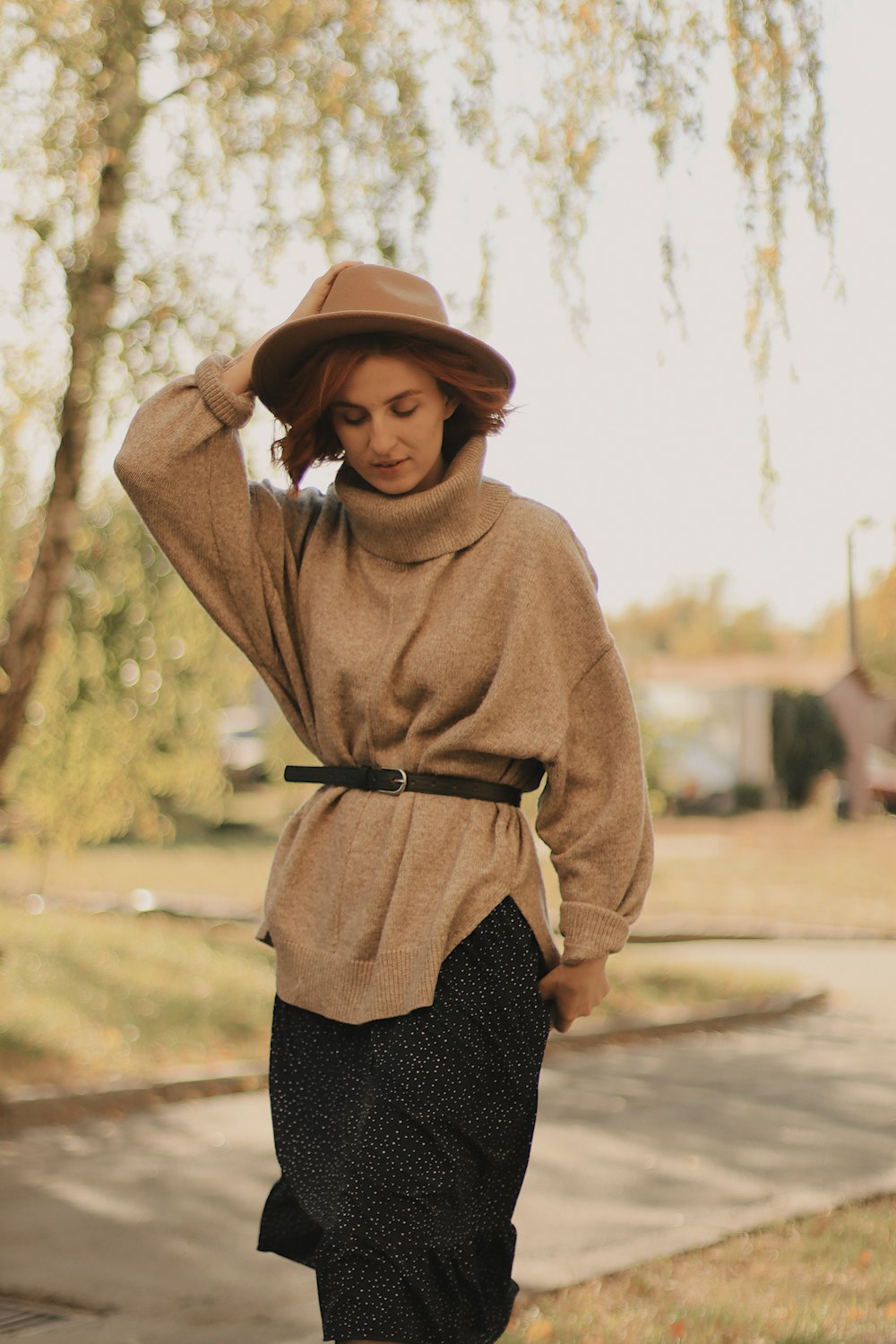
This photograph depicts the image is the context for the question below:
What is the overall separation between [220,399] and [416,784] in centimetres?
70

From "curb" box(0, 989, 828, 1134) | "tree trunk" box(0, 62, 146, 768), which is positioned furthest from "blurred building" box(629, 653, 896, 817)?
"tree trunk" box(0, 62, 146, 768)

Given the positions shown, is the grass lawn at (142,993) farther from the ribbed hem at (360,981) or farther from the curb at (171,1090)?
the ribbed hem at (360,981)

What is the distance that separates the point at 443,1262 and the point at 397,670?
2.99ft

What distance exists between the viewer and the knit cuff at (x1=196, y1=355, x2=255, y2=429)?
2.77 meters

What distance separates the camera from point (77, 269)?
7031 mm

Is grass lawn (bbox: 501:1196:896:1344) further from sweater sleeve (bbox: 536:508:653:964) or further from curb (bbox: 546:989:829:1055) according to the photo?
curb (bbox: 546:989:829:1055)

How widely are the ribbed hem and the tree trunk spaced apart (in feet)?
15.4

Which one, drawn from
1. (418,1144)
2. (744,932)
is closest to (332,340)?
(418,1144)

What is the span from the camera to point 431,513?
108 inches

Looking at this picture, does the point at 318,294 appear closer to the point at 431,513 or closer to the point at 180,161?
the point at 431,513

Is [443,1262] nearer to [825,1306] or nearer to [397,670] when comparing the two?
[397,670]

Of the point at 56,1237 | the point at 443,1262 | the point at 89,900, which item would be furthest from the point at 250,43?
the point at 89,900

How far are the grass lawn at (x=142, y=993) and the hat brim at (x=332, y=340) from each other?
5370mm

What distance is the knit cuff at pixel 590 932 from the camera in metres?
2.72
